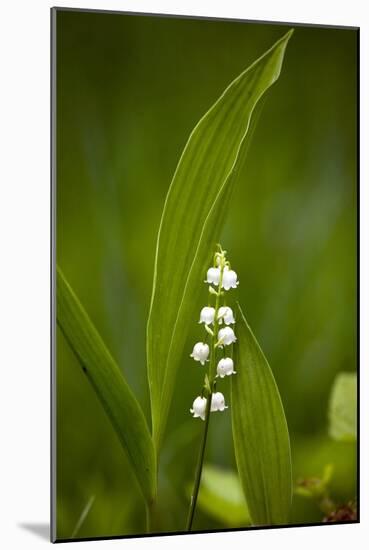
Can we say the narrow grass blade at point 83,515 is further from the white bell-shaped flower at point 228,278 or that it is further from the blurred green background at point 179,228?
Answer: the white bell-shaped flower at point 228,278

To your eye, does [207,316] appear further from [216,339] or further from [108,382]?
[108,382]

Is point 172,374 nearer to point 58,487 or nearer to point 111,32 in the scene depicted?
point 58,487

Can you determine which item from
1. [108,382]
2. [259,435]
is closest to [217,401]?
[259,435]

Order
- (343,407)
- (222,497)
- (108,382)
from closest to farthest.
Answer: (108,382) < (222,497) < (343,407)

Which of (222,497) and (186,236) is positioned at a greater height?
(186,236)

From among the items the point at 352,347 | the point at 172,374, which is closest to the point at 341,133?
the point at 352,347

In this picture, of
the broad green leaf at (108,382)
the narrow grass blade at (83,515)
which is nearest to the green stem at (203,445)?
the broad green leaf at (108,382)
